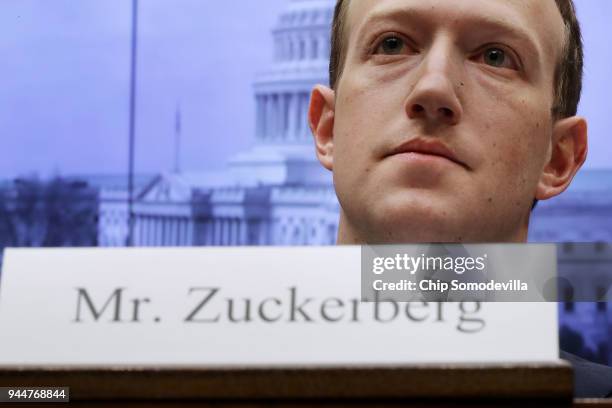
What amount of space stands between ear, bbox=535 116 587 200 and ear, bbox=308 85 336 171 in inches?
11.6

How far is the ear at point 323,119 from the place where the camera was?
3.83ft

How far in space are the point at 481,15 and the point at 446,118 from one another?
134mm

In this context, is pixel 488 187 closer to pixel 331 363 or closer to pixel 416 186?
pixel 416 186

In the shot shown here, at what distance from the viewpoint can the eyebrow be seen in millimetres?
919

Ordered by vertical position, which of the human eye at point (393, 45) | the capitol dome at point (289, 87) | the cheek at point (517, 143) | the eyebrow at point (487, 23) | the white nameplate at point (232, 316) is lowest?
the white nameplate at point (232, 316)

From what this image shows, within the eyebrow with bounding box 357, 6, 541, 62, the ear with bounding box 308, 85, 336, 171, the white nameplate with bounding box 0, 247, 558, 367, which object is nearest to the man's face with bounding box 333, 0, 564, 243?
the eyebrow with bounding box 357, 6, 541, 62

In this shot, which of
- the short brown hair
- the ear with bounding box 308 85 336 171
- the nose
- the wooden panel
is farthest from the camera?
the ear with bounding box 308 85 336 171

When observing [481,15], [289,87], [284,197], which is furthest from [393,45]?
[284,197]

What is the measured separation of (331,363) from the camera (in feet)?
1.56

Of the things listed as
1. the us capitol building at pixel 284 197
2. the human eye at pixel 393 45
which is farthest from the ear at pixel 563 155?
the us capitol building at pixel 284 197

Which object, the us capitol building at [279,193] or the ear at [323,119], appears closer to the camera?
the ear at [323,119]

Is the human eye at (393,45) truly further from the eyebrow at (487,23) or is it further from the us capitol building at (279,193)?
the us capitol building at (279,193)

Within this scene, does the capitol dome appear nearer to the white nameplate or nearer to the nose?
the nose

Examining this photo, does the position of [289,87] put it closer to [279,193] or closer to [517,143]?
[279,193]
